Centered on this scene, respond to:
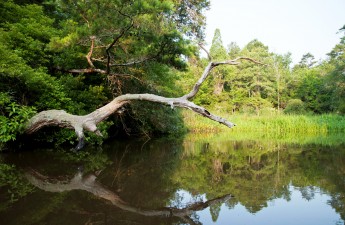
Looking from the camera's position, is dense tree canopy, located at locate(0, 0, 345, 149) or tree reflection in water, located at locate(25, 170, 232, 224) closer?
tree reflection in water, located at locate(25, 170, 232, 224)

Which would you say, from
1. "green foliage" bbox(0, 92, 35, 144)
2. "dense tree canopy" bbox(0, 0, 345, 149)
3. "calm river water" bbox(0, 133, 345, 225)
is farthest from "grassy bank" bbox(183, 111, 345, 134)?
"green foliage" bbox(0, 92, 35, 144)

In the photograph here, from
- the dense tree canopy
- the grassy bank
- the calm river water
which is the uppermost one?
the dense tree canopy

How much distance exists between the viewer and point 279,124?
52.7ft

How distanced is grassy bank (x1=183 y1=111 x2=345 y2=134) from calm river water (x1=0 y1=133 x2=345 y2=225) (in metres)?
9.88

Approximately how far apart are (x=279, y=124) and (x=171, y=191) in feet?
44.7

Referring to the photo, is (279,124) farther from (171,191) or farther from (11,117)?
(171,191)

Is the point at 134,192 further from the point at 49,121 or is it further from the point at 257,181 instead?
the point at 49,121

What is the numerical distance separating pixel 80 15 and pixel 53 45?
0.97 m

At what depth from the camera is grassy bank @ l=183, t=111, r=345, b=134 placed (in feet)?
51.2

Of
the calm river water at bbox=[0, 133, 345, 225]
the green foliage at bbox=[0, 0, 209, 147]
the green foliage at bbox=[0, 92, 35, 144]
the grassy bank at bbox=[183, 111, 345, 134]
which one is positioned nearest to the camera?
the calm river water at bbox=[0, 133, 345, 225]

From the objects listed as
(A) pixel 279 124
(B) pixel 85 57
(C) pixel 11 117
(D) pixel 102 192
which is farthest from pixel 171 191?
(A) pixel 279 124

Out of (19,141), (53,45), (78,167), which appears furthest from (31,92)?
(78,167)

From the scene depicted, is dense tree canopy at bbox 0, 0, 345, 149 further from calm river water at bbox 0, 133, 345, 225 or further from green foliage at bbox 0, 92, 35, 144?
calm river water at bbox 0, 133, 345, 225

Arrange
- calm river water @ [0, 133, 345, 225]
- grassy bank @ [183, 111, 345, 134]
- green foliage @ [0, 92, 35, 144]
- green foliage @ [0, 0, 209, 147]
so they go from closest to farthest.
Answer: calm river water @ [0, 133, 345, 225] → green foliage @ [0, 0, 209, 147] → green foliage @ [0, 92, 35, 144] → grassy bank @ [183, 111, 345, 134]
